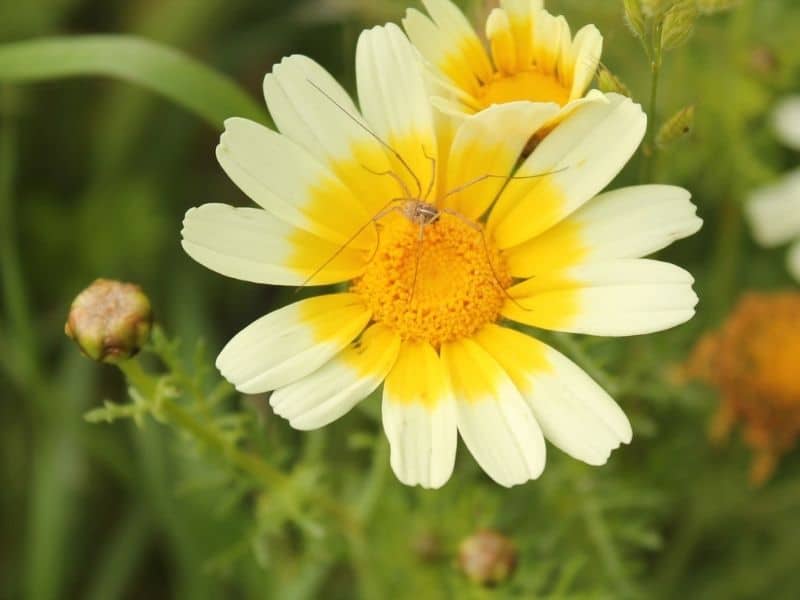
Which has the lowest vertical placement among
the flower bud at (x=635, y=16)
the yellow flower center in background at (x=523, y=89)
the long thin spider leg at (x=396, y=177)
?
the long thin spider leg at (x=396, y=177)

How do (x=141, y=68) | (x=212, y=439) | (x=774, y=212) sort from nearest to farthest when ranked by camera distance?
(x=212, y=439), (x=141, y=68), (x=774, y=212)

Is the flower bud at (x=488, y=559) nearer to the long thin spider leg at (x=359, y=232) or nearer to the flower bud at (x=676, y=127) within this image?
the long thin spider leg at (x=359, y=232)

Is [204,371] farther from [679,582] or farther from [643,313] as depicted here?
[679,582]

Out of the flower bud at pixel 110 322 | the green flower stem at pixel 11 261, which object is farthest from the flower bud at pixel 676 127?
the green flower stem at pixel 11 261

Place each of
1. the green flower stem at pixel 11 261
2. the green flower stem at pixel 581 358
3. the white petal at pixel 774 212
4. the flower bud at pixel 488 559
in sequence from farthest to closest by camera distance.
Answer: the white petal at pixel 774 212 → the green flower stem at pixel 11 261 → the flower bud at pixel 488 559 → the green flower stem at pixel 581 358

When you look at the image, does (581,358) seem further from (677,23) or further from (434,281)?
(677,23)

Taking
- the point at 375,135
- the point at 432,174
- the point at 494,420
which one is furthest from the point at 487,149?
the point at 494,420
